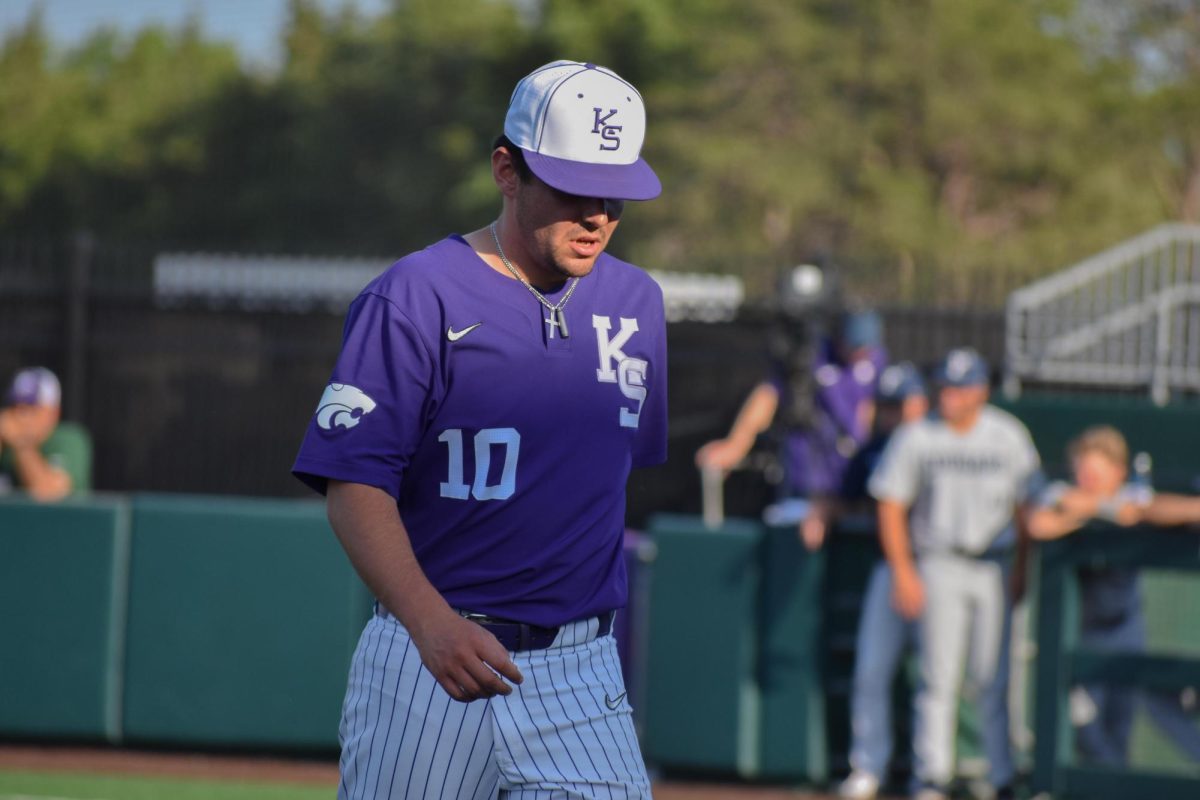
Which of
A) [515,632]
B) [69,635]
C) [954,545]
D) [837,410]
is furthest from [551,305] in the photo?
[837,410]

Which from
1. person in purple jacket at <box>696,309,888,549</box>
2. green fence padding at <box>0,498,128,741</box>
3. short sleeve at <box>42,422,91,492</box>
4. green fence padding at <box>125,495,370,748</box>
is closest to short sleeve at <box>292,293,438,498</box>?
green fence padding at <box>125,495,370,748</box>

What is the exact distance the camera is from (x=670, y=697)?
28.8 feet

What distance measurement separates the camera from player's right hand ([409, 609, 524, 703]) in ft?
9.73

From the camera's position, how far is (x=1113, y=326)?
13.1m

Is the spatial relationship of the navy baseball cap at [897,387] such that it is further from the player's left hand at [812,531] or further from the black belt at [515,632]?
the black belt at [515,632]

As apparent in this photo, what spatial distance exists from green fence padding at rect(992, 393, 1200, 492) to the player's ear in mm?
7535

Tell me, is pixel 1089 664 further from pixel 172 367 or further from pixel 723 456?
pixel 172 367

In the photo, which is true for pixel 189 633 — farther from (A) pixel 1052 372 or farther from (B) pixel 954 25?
(B) pixel 954 25

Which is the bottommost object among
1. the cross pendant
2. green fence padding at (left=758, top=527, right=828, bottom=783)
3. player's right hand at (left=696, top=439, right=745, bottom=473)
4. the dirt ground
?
the dirt ground

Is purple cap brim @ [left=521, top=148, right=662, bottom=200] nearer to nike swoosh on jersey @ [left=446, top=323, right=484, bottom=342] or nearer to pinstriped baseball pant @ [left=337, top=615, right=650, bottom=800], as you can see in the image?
nike swoosh on jersey @ [left=446, top=323, right=484, bottom=342]

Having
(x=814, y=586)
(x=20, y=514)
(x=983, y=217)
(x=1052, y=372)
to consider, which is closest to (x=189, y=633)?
(x=20, y=514)

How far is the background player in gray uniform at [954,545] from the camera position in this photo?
8289 millimetres

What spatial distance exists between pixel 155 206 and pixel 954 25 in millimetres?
26668

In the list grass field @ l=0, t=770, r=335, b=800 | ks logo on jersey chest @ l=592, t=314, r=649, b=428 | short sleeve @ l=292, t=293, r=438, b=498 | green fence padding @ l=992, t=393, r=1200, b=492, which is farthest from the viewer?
green fence padding @ l=992, t=393, r=1200, b=492
